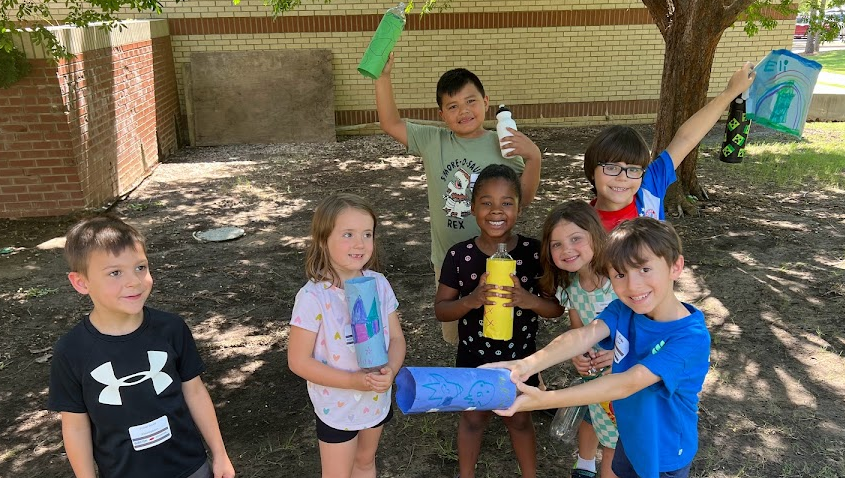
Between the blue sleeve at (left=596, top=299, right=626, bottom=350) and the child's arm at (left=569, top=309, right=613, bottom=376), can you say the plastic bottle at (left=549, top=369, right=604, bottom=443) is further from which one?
the blue sleeve at (left=596, top=299, right=626, bottom=350)

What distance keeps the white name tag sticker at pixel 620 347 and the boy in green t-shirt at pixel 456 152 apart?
3.23ft

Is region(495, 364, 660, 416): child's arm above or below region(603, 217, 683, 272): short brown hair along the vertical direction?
below

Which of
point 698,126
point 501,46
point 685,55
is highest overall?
point 501,46

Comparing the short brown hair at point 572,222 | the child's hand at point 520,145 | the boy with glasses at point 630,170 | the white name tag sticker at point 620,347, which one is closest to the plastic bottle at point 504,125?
the child's hand at point 520,145

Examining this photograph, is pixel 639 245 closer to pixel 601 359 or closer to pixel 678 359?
pixel 678 359

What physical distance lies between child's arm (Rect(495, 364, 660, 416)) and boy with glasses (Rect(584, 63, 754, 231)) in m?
0.90

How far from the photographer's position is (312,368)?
2209 mm

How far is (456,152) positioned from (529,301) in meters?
1.00

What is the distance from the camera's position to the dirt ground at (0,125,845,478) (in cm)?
321

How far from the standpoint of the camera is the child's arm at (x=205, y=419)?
2.12m

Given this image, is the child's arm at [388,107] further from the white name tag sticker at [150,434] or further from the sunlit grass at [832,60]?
the sunlit grass at [832,60]

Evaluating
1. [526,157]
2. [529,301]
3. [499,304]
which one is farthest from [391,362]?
[526,157]

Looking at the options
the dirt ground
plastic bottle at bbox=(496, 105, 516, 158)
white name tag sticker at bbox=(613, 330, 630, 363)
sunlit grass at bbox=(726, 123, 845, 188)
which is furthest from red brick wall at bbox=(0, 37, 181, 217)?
sunlit grass at bbox=(726, 123, 845, 188)

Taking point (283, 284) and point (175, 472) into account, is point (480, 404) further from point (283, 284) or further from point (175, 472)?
A: point (283, 284)
